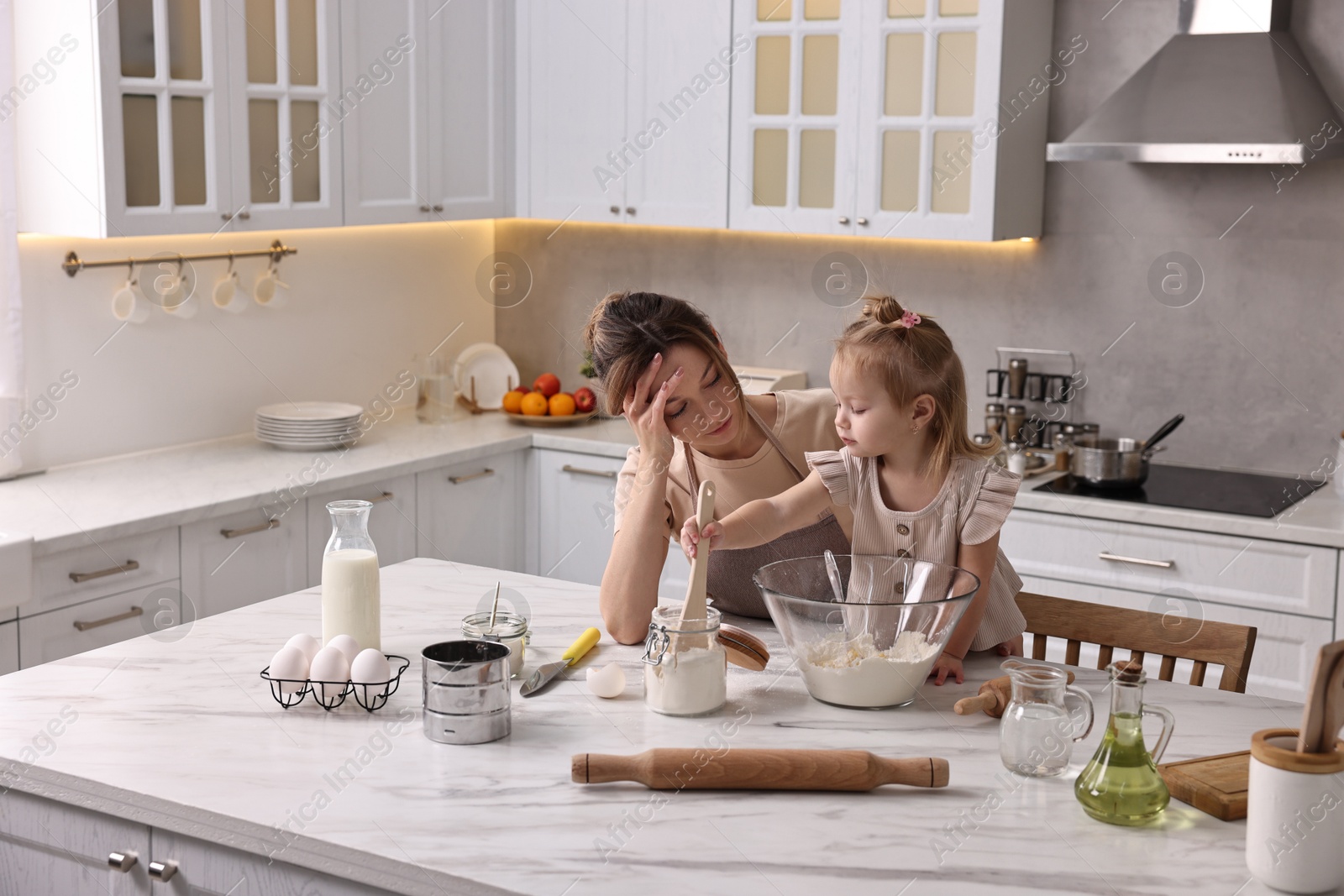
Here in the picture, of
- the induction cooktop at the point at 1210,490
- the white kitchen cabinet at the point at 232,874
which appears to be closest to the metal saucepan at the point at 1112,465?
the induction cooktop at the point at 1210,490

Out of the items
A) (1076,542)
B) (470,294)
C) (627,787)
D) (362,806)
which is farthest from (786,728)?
(470,294)

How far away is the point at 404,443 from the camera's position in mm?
3602

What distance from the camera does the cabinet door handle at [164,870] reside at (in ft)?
4.45

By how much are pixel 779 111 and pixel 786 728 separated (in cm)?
238

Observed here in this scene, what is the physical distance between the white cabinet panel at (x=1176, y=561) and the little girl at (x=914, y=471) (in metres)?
1.29

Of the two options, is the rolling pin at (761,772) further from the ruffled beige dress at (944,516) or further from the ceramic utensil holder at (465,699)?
the ruffled beige dress at (944,516)

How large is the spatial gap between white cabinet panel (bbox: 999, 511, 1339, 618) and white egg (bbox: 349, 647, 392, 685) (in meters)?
1.89

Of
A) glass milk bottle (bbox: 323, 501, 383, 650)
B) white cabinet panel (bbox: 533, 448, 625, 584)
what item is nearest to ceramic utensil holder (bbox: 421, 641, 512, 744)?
glass milk bottle (bbox: 323, 501, 383, 650)

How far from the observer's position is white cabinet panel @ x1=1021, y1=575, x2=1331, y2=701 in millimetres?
2848

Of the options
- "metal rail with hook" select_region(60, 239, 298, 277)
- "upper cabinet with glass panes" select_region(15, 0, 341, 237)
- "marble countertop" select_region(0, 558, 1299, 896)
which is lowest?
"marble countertop" select_region(0, 558, 1299, 896)

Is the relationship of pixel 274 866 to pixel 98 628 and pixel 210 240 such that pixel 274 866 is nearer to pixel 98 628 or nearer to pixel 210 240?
pixel 98 628

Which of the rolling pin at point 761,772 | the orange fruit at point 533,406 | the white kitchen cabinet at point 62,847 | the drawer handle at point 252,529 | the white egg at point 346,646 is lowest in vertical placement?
the white kitchen cabinet at point 62,847

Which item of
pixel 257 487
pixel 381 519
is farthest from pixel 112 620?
pixel 381 519

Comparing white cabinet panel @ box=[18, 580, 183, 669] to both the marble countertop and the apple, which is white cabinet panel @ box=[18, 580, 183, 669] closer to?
the marble countertop
